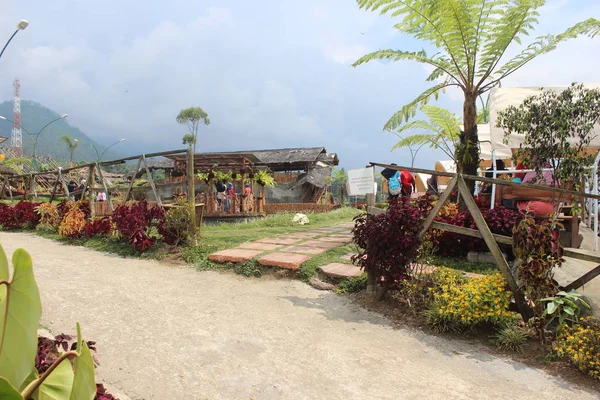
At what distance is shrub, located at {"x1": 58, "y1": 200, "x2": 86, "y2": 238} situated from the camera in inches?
326

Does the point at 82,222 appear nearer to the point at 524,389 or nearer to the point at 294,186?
the point at 524,389

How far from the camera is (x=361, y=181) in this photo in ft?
16.8

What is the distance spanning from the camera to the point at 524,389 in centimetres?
259

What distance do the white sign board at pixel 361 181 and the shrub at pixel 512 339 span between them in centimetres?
220

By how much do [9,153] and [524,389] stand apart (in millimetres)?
52454

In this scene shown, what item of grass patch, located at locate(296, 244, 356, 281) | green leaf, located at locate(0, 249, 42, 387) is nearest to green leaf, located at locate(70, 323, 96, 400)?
green leaf, located at locate(0, 249, 42, 387)

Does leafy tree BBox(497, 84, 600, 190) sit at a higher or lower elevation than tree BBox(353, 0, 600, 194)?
lower

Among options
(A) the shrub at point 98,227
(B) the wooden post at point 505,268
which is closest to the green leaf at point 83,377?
(B) the wooden post at point 505,268

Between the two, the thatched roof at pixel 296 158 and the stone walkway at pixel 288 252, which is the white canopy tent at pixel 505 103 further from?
the thatched roof at pixel 296 158

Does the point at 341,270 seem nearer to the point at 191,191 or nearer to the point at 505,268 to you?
the point at 505,268

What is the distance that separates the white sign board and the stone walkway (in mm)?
1032

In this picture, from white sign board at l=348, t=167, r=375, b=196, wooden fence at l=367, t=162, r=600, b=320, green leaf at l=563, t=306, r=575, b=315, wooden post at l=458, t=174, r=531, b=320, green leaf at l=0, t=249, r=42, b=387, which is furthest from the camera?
white sign board at l=348, t=167, r=375, b=196

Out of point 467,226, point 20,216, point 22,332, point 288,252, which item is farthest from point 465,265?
point 20,216

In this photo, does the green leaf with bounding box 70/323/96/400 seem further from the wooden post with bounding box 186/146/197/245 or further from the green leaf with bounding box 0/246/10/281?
the wooden post with bounding box 186/146/197/245
